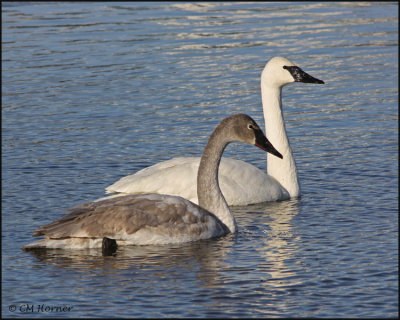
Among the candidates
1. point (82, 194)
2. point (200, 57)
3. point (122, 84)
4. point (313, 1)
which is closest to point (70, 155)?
point (82, 194)

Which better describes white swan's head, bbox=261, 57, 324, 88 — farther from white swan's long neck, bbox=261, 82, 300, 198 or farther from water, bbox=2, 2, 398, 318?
water, bbox=2, 2, 398, 318

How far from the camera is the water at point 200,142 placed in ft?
30.5

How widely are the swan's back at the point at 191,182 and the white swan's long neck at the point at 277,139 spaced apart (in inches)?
18.0

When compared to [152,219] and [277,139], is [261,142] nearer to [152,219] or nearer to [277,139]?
[152,219]

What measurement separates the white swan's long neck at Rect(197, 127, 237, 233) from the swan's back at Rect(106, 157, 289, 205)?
0.99 metres

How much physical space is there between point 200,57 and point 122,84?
10.3ft

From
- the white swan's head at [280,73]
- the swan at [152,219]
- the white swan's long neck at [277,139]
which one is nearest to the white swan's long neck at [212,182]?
the swan at [152,219]

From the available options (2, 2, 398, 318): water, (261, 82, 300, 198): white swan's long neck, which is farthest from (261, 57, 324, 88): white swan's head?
(2, 2, 398, 318): water

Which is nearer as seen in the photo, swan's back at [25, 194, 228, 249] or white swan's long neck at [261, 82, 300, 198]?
swan's back at [25, 194, 228, 249]

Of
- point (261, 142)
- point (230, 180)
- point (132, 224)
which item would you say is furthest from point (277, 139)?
point (132, 224)

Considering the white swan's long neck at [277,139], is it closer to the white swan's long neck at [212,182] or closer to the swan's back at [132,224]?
the white swan's long neck at [212,182]

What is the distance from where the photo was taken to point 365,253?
10328 mm

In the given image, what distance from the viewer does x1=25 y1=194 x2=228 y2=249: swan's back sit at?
34.7 feet

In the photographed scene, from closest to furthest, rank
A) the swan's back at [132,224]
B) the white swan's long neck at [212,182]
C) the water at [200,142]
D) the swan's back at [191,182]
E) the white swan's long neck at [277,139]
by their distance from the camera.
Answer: the water at [200,142], the swan's back at [132,224], the white swan's long neck at [212,182], the swan's back at [191,182], the white swan's long neck at [277,139]
